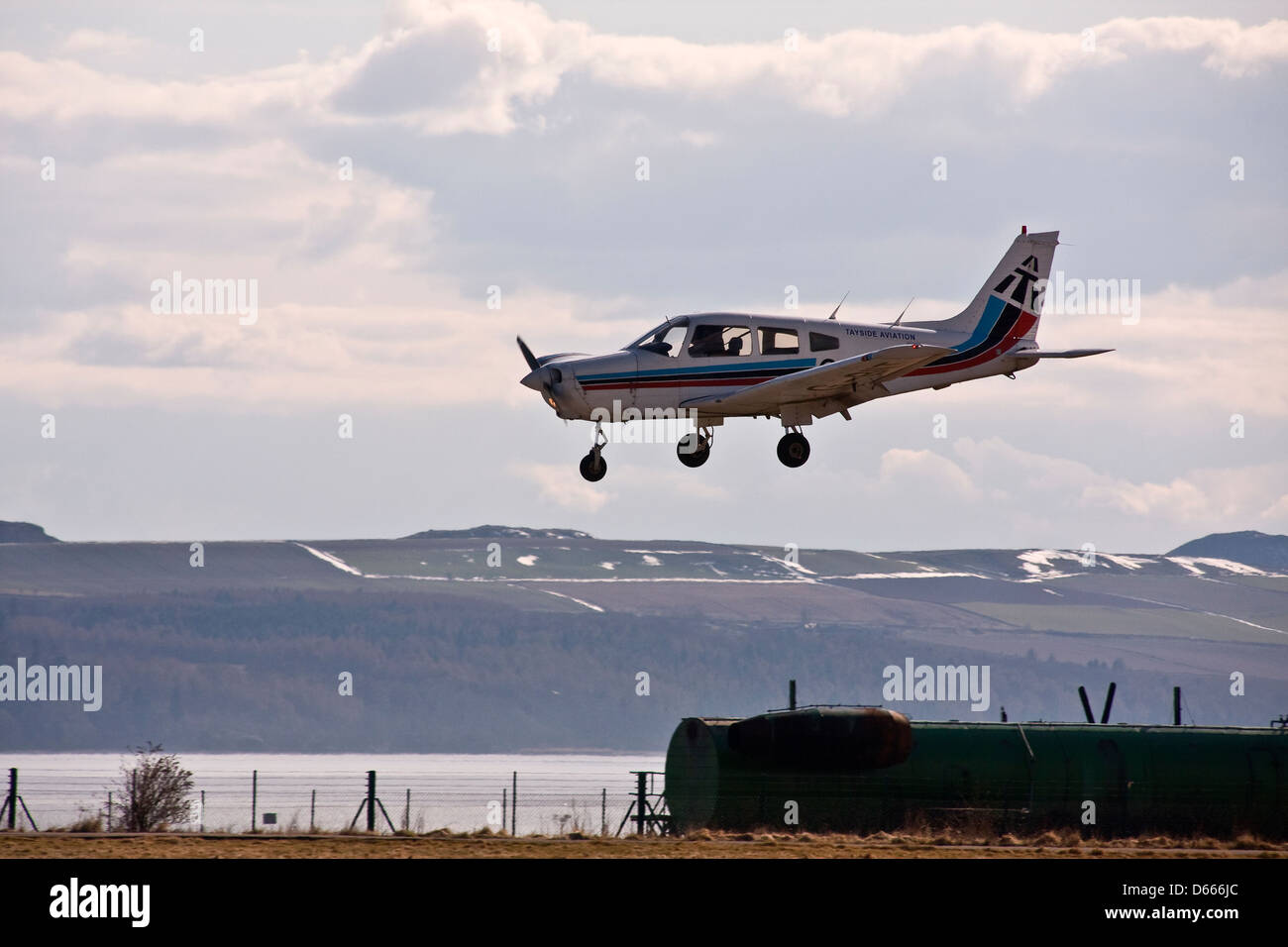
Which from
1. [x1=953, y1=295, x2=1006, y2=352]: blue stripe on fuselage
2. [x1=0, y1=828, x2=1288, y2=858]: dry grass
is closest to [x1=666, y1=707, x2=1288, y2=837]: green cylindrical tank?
[x1=0, y1=828, x2=1288, y2=858]: dry grass

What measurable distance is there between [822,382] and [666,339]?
3235 millimetres

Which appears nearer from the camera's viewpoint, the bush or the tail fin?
the tail fin

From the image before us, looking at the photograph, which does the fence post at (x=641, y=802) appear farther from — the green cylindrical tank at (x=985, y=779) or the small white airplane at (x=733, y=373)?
the small white airplane at (x=733, y=373)

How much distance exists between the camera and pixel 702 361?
39.1 metres

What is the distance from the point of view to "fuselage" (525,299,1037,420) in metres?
38.5

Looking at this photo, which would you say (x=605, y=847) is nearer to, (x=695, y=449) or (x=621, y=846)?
(x=621, y=846)

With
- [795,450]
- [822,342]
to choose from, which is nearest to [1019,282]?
[822,342]

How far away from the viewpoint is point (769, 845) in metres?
39.0

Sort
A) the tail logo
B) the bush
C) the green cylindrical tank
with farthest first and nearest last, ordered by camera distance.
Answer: the bush, the green cylindrical tank, the tail logo

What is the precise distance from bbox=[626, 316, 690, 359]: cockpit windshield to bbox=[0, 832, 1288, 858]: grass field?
31.8ft

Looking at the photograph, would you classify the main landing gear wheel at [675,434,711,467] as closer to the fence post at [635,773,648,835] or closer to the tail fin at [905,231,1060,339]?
the tail fin at [905,231,1060,339]

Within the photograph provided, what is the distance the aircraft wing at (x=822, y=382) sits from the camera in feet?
127

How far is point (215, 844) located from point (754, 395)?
13397mm
